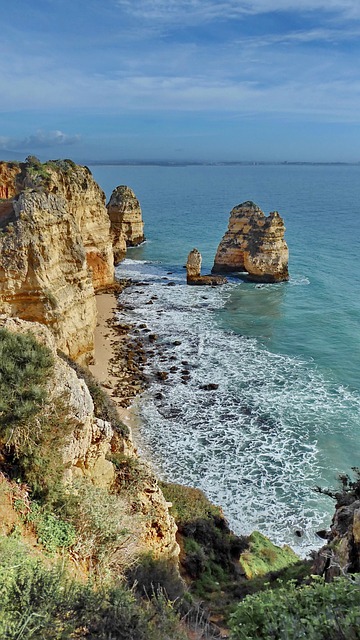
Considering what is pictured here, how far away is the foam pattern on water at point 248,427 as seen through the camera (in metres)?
17.6

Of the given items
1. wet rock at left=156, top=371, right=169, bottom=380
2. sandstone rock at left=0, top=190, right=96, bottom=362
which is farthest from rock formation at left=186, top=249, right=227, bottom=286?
sandstone rock at left=0, top=190, right=96, bottom=362

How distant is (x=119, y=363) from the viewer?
28.0 m

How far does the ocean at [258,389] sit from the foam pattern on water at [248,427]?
6cm

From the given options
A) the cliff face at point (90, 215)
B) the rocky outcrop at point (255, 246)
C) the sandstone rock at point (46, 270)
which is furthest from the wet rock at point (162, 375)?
the rocky outcrop at point (255, 246)

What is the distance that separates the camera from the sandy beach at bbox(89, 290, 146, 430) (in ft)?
78.3

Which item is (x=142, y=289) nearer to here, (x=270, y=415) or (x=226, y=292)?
(x=226, y=292)

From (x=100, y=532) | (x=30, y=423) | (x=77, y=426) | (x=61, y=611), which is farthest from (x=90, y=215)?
(x=61, y=611)

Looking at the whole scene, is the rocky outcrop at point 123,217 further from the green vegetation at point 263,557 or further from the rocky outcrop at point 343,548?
the rocky outcrop at point 343,548

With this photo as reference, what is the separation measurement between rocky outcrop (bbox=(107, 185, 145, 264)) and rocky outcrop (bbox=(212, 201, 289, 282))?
1300cm

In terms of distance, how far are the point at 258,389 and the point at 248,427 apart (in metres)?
3.76

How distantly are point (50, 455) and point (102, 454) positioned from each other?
1.92 meters

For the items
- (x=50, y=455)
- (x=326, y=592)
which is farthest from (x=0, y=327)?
(x=326, y=592)

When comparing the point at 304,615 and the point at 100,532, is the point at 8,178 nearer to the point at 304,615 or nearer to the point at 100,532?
the point at 100,532

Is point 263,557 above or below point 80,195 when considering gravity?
below
